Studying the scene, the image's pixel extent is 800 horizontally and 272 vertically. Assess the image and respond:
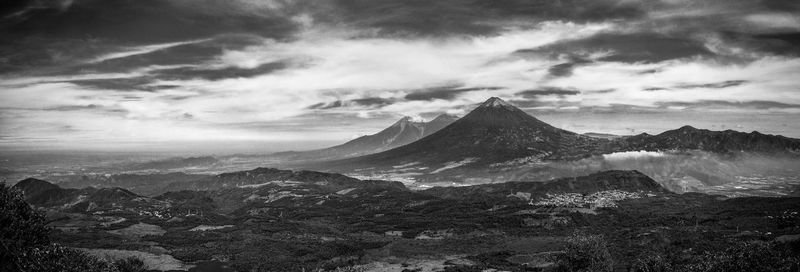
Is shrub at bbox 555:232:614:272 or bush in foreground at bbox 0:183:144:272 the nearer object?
bush in foreground at bbox 0:183:144:272

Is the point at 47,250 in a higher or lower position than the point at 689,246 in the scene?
higher

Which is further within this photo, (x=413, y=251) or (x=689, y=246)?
(x=413, y=251)

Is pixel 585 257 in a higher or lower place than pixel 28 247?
lower

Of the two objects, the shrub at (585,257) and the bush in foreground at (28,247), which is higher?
the bush in foreground at (28,247)

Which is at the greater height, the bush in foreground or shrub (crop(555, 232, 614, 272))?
the bush in foreground

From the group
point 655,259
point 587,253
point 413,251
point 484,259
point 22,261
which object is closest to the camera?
point 22,261

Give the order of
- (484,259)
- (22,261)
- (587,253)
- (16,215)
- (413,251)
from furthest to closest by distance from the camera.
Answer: (413,251)
(484,259)
(587,253)
(16,215)
(22,261)

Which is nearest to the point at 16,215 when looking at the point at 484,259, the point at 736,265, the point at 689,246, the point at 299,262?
the point at 736,265

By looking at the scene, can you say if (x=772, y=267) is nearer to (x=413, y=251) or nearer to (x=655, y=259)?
(x=655, y=259)

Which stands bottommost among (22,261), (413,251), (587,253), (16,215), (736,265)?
(413,251)

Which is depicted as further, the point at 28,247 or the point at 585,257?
the point at 585,257

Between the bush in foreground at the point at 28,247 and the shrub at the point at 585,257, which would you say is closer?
the bush in foreground at the point at 28,247
